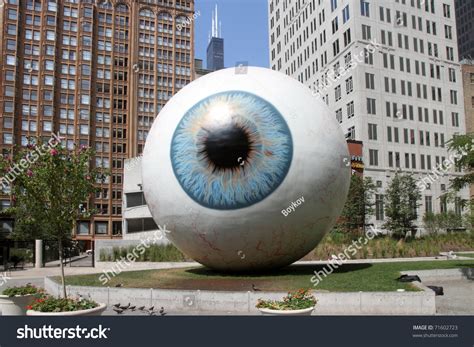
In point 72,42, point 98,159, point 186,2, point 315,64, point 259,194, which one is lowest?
point 259,194

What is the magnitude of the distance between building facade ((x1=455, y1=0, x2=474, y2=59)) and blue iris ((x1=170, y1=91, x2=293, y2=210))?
501 ft

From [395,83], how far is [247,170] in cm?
6363

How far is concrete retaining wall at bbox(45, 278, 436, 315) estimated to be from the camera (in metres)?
12.7

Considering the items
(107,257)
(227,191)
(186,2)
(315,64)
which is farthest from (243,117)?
(186,2)

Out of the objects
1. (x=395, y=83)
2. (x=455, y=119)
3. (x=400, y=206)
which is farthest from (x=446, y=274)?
(x=455, y=119)

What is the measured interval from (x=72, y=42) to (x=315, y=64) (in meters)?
55.4

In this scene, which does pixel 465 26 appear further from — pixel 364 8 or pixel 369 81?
pixel 369 81

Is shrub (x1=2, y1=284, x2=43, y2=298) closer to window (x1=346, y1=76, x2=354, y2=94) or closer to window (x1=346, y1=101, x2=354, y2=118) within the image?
window (x1=346, y1=101, x2=354, y2=118)

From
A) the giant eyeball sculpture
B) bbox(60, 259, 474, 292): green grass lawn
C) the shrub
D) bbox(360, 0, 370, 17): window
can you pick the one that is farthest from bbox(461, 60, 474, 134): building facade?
the shrub

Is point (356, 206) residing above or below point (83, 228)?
above

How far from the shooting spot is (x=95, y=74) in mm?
108125

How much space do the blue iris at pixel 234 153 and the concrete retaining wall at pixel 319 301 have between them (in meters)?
3.39
